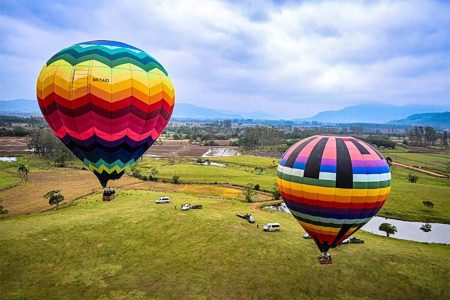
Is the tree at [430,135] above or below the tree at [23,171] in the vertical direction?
above

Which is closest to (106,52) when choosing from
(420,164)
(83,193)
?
(83,193)

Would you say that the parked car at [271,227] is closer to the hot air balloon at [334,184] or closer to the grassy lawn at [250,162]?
the hot air balloon at [334,184]

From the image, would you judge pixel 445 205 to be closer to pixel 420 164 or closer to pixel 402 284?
pixel 402 284

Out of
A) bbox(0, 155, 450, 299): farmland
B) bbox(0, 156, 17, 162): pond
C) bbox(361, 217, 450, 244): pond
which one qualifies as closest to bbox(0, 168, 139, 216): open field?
bbox(0, 155, 450, 299): farmland

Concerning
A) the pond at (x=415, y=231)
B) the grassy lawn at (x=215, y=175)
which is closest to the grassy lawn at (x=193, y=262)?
the pond at (x=415, y=231)

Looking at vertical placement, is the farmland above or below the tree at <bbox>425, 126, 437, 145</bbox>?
below

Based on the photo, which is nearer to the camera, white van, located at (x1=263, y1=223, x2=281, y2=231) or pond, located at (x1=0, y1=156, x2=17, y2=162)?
white van, located at (x1=263, y1=223, x2=281, y2=231)

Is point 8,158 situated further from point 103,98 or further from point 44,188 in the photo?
point 103,98

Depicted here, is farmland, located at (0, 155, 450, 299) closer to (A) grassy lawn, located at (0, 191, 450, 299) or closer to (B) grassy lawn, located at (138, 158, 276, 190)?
(A) grassy lawn, located at (0, 191, 450, 299)
